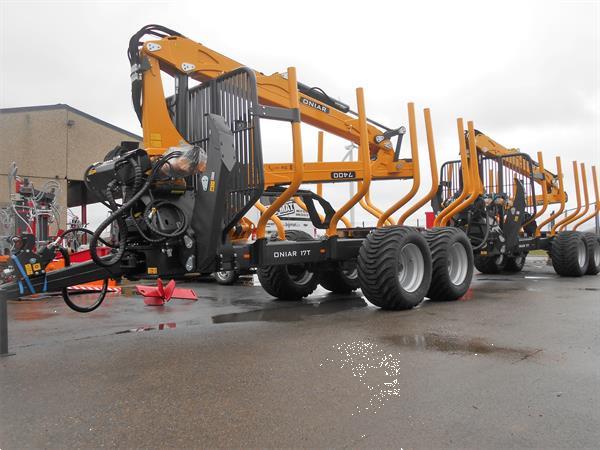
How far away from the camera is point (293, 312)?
7258 mm

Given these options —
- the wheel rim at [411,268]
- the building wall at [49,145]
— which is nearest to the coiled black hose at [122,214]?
the wheel rim at [411,268]

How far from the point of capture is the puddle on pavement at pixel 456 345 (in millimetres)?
4488

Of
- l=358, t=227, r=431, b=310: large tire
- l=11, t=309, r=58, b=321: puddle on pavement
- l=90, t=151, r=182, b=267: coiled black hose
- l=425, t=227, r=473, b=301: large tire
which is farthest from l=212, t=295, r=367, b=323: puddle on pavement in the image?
l=11, t=309, r=58, b=321: puddle on pavement

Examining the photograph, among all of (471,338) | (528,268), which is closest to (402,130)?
(471,338)

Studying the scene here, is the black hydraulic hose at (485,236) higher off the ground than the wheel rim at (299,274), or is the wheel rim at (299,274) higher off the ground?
the black hydraulic hose at (485,236)

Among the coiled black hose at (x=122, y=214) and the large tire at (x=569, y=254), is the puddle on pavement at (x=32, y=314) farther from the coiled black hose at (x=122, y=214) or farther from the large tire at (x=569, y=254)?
the large tire at (x=569, y=254)

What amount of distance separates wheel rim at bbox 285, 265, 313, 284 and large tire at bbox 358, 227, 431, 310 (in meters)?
2.05

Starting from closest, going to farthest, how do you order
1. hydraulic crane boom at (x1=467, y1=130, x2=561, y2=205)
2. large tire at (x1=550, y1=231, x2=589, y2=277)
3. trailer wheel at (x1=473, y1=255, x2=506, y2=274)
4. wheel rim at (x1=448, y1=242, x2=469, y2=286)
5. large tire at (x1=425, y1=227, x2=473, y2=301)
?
large tire at (x1=425, y1=227, x2=473, y2=301) → wheel rim at (x1=448, y1=242, x2=469, y2=286) → hydraulic crane boom at (x1=467, y1=130, x2=561, y2=205) → large tire at (x1=550, y1=231, x2=589, y2=277) → trailer wheel at (x1=473, y1=255, x2=506, y2=274)

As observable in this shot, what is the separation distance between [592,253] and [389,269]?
9036 millimetres

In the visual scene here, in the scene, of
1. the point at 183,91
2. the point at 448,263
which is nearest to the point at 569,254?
the point at 448,263

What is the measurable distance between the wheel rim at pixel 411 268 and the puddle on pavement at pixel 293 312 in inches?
29.9

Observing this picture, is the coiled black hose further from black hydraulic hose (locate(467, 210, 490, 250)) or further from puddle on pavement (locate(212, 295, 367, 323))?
black hydraulic hose (locate(467, 210, 490, 250))

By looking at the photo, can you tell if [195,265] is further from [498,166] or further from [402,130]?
[498,166]

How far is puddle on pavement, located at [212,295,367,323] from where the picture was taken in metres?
6.70
